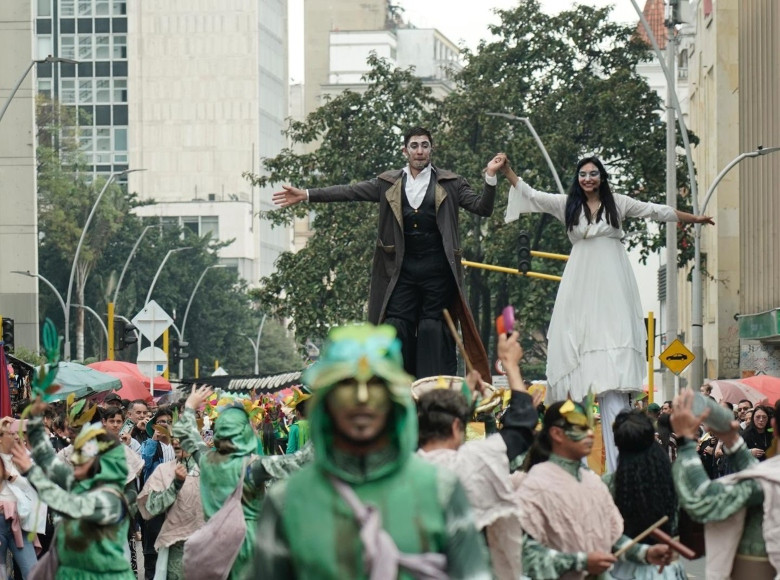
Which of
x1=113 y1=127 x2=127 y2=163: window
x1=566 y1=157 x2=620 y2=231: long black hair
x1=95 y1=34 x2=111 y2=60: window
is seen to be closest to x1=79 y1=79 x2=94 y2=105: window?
x1=95 y1=34 x2=111 y2=60: window

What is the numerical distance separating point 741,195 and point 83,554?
4534cm

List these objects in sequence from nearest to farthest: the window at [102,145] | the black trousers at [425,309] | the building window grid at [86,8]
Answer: the black trousers at [425,309] → the building window grid at [86,8] → the window at [102,145]

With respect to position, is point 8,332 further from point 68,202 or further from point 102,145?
point 102,145

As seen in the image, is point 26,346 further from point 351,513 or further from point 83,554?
point 351,513

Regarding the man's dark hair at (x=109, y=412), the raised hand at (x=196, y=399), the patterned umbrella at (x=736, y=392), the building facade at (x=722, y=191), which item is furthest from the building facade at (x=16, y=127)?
the raised hand at (x=196, y=399)

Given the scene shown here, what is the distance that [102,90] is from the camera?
16488 cm

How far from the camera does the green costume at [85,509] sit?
32.5 feet

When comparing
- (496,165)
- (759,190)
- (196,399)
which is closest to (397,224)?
(496,165)

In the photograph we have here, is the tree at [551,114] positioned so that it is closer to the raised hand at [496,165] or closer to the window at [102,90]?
the raised hand at [496,165]

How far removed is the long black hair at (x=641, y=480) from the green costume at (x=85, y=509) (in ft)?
8.16

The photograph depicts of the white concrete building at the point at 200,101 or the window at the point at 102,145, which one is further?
the white concrete building at the point at 200,101

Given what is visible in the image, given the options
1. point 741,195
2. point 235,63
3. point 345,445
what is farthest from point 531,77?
point 235,63

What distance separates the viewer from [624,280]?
12.8 metres

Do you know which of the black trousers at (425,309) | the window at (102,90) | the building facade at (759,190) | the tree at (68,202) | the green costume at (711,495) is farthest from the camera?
the window at (102,90)
